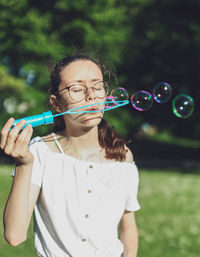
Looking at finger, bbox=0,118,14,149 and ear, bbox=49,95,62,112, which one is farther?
ear, bbox=49,95,62,112

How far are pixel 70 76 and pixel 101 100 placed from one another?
8.1 inches

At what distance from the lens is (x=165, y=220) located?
6.56 m

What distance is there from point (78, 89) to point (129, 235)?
0.83 meters

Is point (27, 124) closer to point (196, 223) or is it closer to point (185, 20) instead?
point (196, 223)

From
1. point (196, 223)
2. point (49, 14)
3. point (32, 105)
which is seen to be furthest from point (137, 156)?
point (196, 223)

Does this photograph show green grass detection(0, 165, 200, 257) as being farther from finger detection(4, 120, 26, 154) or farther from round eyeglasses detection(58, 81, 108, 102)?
finger detection(4, 120, 26, 154)

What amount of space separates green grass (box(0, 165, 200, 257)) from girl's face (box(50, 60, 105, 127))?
3.34m

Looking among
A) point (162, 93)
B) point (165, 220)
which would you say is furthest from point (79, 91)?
point (165, 220)

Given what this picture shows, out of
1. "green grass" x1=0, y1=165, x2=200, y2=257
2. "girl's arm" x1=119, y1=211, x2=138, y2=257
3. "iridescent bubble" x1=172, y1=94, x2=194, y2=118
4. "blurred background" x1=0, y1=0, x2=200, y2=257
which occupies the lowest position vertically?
"green grass" x1=0, y1=165, x2=200, y2=257

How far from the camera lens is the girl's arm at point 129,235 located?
6.30ft

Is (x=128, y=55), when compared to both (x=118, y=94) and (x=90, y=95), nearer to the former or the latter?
(x=118, y=94)

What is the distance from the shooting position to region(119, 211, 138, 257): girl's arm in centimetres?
192

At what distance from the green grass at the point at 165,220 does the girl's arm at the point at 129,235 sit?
9.72 feet

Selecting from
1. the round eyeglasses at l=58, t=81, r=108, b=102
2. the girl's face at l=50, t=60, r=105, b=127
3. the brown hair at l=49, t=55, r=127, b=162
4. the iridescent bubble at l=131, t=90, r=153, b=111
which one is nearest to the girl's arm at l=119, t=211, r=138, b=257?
the brown hair at l=49, t=55, r=127, b=162
